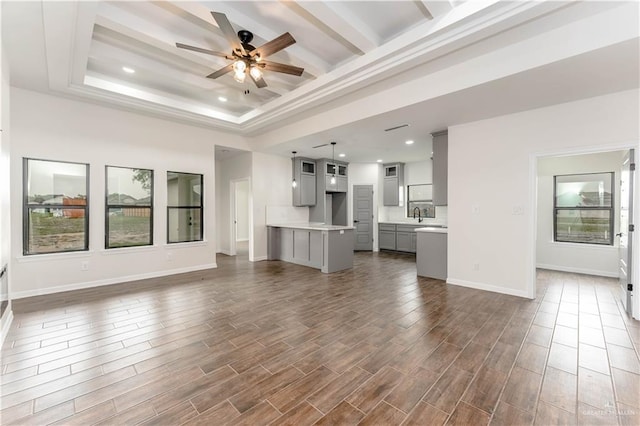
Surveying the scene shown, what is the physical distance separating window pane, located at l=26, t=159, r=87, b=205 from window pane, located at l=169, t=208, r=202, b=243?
145cm

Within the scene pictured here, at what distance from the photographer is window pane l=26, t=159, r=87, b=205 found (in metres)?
4.13

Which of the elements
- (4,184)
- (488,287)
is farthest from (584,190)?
(4,184)

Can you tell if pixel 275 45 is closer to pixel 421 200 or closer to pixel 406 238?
pixel 406 238

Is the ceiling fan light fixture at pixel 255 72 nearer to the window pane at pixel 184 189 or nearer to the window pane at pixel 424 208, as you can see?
the window pane at pixel 184 189

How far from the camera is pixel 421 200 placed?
8.27m

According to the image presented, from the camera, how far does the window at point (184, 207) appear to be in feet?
18.2

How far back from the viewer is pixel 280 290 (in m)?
4.40

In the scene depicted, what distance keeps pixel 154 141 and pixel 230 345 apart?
446 cm

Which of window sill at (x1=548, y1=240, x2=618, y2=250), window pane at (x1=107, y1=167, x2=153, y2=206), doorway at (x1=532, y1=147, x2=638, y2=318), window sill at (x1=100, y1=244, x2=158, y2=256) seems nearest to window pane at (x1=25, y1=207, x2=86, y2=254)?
window sill at (x1=100, y1=244, x2=158, y2=256)

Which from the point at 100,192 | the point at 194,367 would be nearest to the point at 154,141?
the point at 100,192

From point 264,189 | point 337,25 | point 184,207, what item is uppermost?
point 337,25

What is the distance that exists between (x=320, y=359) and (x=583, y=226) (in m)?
6.37

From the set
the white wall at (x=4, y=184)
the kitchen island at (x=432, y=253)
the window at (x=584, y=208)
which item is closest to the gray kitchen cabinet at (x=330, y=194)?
the kitchen island at (x=432, y=253)

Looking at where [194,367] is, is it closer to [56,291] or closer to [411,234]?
[56,291]
